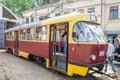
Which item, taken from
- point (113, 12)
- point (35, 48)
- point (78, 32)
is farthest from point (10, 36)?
point (113, 12)

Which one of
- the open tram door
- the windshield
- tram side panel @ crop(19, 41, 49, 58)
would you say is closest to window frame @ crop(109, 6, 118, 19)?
tram side panel @ crop(19, 41, 49, 58)

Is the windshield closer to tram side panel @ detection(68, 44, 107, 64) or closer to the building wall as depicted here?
tram side panel @ detection(68, 44, 107, 64)

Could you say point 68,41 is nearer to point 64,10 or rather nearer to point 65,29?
point 65,29

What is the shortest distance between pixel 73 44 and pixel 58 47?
54.4 inches

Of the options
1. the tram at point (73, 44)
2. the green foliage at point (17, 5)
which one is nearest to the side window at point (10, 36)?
the tram at point (73, 44)

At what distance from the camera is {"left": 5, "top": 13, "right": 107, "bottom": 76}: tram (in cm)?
873

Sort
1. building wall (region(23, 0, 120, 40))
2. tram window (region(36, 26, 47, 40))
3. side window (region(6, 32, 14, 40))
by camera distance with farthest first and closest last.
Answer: building wall (region(23, 0, 120, 40)), side window (region(6, 32, 14, 40)), tram window (region(36, 26, 47, 40))

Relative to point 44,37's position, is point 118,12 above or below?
above

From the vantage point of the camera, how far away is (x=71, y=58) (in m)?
9.18

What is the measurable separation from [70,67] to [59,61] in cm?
104

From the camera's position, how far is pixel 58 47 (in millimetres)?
10328

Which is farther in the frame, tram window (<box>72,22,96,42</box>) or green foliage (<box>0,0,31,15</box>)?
green foliage (<box>0,0,31,15</box>)

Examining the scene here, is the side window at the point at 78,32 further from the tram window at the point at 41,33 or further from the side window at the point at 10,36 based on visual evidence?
the side window at the point at 10,36

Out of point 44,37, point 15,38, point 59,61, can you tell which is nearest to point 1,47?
point 15,38
